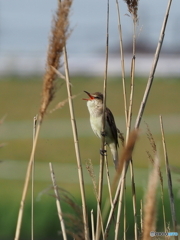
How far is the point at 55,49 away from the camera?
2949 mm

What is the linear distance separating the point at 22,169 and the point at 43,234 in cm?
655

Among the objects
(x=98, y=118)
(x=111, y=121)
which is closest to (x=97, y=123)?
(x=98, y=118)

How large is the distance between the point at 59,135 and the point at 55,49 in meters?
19.1

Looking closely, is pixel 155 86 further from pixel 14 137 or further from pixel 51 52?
pixel 51 52

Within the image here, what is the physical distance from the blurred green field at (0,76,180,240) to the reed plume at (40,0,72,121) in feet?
22.8

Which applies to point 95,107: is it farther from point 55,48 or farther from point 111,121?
point 55,48

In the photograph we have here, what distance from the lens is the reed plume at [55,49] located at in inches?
116

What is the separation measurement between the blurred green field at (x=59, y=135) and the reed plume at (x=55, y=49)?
6.95 meters

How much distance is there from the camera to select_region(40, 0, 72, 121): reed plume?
2.95 metres

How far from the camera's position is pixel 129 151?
8.70 ft

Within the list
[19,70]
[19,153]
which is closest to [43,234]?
[19,153]

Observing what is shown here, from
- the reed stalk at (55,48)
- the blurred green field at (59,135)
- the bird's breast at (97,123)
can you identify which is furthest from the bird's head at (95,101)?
the blurred green field at (59,135)

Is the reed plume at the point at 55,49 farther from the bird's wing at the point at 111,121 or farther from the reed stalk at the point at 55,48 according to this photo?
the bird's wing at the point at 111,121

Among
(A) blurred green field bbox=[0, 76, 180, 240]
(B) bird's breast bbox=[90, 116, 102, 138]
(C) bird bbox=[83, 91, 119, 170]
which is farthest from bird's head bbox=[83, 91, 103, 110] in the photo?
(A) blurred green field bbox=[0, 76, 180, 240]
